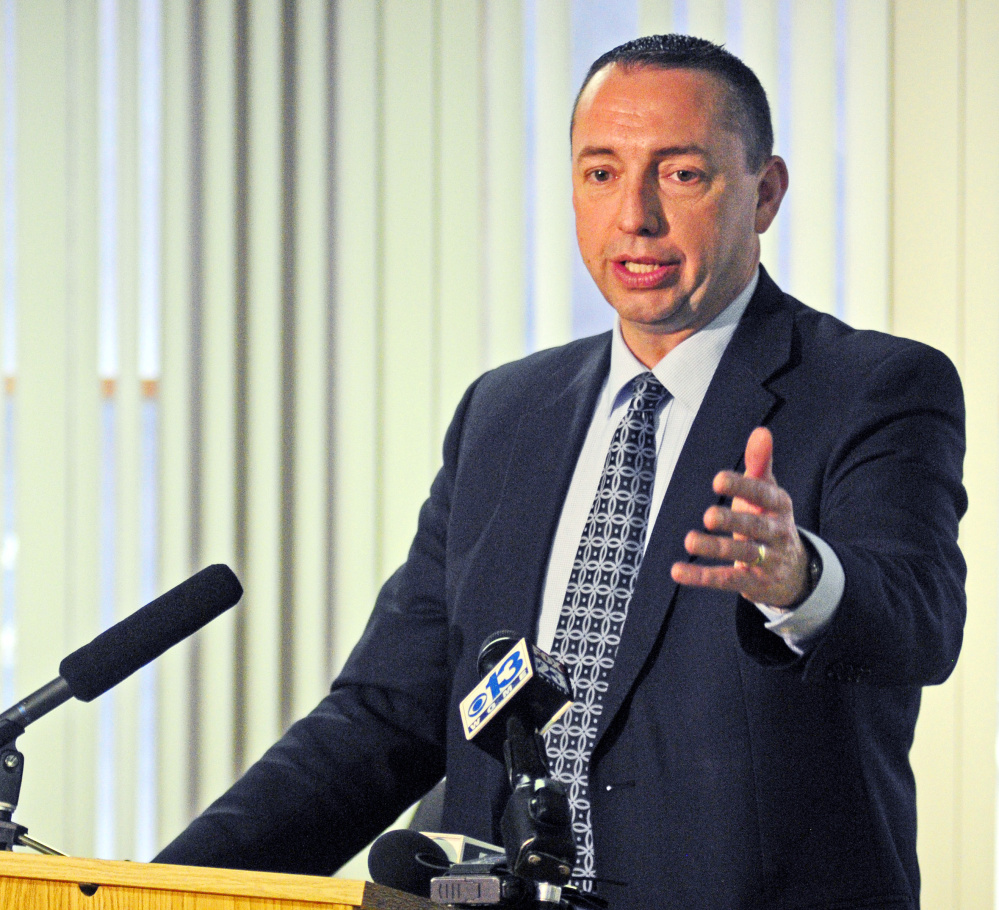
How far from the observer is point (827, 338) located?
5.89 ft

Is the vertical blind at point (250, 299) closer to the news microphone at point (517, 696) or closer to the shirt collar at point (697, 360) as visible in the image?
the shirt collar at point (697, 360)

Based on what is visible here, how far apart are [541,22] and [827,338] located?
157 cm

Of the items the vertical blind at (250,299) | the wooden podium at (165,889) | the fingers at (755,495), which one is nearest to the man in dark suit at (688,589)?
the fingers at (755,495)

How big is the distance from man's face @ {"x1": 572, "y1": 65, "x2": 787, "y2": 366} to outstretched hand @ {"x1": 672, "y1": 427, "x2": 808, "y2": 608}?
710 millimetres

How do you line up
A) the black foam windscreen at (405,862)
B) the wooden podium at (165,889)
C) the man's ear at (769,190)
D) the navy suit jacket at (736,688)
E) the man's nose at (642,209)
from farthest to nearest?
the man's ear at (769,190)
the man's nose at (642,209)
the navy suit jacket at (736,688)
the black foam windscreen at (405,862)
the wooden podium at (165,889)

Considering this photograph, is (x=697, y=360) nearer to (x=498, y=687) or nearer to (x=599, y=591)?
(x=599, y=591)

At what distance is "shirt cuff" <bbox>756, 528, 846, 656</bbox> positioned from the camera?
4.00ft

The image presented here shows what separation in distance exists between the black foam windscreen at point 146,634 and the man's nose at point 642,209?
2.62 feet

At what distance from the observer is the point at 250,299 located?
10.3ft

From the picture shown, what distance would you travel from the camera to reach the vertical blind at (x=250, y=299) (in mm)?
3031

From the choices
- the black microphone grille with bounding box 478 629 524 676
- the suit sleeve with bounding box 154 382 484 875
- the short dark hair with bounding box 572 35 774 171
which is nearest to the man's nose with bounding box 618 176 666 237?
the short dark hair with bounding box 572 35 774 171

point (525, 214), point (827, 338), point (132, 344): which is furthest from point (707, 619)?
point (132, 344)

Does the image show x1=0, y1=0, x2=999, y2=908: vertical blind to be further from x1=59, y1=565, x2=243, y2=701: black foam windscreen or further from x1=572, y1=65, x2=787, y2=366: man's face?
x1=59, y1=565, x2=243, y2=701: black foam windscreen

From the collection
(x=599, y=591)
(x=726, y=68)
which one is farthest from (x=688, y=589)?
(x=726, y=68)
